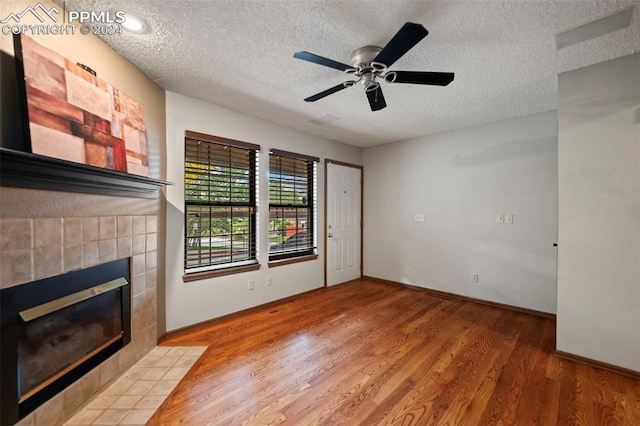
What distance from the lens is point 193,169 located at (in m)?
2.92

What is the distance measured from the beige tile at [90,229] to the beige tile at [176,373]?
1.18 metres

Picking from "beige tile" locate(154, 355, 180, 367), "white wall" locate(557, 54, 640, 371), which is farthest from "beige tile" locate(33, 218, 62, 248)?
"white wall" locate(557, 54, 640, 371)

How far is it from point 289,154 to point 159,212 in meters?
1.90

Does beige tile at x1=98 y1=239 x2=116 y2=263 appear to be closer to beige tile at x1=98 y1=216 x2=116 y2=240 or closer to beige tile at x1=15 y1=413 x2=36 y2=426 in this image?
beige tile at x1=98 y1=216 x2=116 y2=240

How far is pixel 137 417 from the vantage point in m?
1.63

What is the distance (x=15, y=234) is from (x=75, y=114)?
798mm

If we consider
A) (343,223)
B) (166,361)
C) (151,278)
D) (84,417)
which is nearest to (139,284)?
(151,278)

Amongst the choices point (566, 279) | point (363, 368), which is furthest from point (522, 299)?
point (363, 368)

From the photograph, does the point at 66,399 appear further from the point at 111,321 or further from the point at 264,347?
the point at 264,347

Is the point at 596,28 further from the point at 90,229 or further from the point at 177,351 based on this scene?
the point at 177,351

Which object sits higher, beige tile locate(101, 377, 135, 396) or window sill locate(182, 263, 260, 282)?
window sill locate(182, 263, 260, 282)

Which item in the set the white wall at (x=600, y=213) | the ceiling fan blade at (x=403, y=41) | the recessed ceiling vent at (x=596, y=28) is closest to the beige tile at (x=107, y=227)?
the ceiling fan blade at (x=403, y=41)

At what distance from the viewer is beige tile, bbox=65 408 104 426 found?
1576 mm

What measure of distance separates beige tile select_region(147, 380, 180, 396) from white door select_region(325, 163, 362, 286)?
9.06 feet
